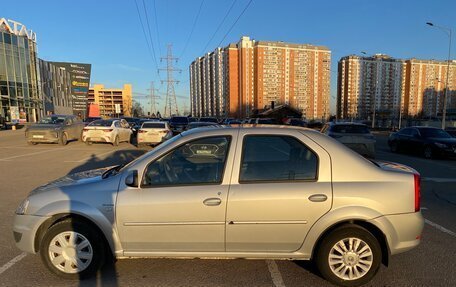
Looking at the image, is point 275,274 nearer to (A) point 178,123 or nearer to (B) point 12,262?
(B) point 12,262

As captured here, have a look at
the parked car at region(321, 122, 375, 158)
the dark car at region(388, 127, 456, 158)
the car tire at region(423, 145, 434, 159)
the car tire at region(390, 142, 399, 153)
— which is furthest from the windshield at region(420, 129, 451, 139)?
the parked car at region(321, 122, 375, 158)

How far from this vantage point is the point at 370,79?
84562 millimetres

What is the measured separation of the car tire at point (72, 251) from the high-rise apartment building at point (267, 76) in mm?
83681

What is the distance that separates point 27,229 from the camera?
3678 mm

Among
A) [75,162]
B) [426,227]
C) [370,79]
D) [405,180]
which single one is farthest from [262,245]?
[370,79]

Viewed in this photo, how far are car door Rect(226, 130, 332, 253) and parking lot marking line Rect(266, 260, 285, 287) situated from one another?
1.23 ft

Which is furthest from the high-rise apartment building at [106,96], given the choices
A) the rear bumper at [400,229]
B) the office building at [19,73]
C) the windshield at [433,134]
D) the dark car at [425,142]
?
the rear bumper at [400,229]

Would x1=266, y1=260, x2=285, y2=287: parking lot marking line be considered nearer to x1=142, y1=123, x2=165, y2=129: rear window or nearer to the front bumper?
the front bumper

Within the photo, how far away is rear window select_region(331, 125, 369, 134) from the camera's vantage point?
14.4 m

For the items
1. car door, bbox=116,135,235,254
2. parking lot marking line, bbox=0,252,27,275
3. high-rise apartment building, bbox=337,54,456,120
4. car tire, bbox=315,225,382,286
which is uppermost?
high-rise apartment building, bbox=337,54,456,120

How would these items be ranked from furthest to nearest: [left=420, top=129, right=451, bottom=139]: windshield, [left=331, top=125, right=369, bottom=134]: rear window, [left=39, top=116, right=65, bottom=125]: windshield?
[left=39, top=116, right=65, bottom=125]: windshield → [left=420, top=129, right=451, bottom=139]: windshield → [left=331, top=125, right=369, bottom=134]: rear window

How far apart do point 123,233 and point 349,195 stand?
233cm

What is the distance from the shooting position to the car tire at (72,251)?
3.64 meters

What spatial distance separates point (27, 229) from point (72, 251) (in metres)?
0.53
